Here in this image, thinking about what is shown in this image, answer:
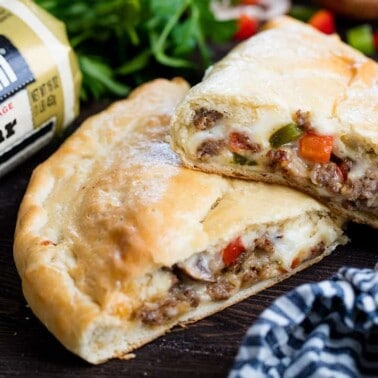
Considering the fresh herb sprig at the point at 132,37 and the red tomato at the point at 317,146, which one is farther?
the fresh herb sprig at the point at 132,37

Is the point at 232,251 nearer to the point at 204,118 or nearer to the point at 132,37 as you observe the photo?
the point at 204,118

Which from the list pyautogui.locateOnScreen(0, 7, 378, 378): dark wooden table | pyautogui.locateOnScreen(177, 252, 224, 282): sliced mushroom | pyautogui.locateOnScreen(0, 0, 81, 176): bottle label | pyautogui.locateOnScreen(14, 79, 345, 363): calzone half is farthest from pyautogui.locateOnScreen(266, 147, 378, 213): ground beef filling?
pyautogui.locateOnScreen(0, 0, 81, 176): bottle label

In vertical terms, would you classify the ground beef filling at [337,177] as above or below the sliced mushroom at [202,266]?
above

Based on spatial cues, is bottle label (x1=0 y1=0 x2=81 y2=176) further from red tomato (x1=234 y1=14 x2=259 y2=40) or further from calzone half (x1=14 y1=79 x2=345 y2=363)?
red tomato (x1=234 y1=14 x2=259 y2=40)

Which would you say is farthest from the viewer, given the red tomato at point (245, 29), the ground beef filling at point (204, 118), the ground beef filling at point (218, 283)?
the red tomato at point (245, 29)

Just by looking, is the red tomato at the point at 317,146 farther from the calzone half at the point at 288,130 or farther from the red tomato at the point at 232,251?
the red tomato at the point at 232,251

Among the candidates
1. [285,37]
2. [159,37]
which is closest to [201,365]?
[285,37]

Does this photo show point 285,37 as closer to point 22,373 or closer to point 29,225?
point 29,225

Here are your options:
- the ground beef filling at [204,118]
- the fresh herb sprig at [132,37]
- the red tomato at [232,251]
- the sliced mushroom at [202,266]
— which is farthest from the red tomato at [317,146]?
the fresh herb sprig at [132,37]
